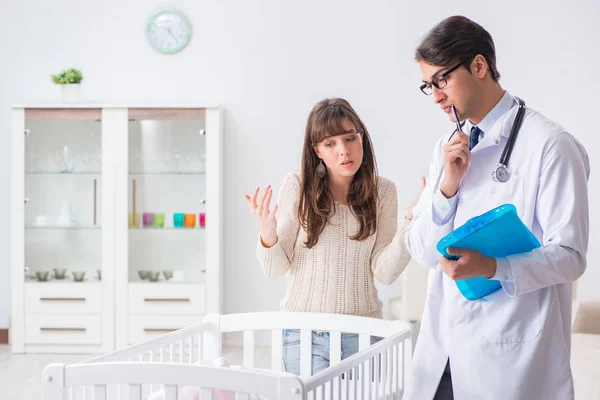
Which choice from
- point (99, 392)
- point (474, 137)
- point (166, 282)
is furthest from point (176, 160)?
point (474, 137)

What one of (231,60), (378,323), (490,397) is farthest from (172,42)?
(490,397)

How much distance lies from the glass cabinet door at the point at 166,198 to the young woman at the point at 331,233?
2.49 meters

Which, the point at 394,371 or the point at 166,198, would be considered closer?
the point at 394,371

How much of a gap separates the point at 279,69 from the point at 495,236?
368 centimetres

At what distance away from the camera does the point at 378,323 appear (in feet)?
7.05

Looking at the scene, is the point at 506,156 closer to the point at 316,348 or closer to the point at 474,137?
the point at 474,137

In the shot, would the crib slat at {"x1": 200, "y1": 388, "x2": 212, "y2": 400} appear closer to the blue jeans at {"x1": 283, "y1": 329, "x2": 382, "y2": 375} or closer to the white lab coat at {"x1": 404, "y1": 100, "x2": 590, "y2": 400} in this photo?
the white lab coat at {"x1": 404, "y1": 100, "x2": 590, "y2": 400}

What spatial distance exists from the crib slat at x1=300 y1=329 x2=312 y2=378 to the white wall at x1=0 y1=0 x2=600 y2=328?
8.77ft

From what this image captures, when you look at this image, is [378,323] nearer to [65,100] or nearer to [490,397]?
[490,397]

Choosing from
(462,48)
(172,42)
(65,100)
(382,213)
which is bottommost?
(382,213)

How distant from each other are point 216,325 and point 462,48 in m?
1.17

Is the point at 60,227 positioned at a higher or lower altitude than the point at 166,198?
lower

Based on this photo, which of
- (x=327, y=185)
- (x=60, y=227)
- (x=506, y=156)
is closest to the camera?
(x=506, y=156)

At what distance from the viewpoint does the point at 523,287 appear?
1.36 meters
